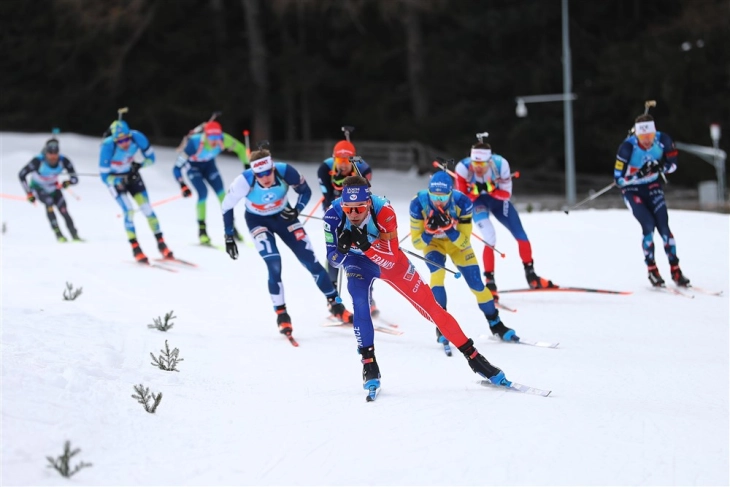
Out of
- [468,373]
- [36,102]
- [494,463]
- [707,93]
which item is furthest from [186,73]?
[494,463]

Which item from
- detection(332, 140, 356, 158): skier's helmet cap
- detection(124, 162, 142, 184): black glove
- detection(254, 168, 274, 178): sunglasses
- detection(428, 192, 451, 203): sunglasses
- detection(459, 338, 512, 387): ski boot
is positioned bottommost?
detection(459, 338, 512, 387): ski boot

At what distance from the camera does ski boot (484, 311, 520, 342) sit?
10070 mm

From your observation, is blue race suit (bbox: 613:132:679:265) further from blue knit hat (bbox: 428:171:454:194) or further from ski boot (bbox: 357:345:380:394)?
ski boot (bbox: 357:345:380:394)

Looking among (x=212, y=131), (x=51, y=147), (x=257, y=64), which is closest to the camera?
(x=212, y=131)

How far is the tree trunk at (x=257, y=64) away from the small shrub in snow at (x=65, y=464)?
2908 centimetres

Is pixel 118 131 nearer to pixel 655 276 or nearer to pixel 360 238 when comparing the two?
pixel 360 238

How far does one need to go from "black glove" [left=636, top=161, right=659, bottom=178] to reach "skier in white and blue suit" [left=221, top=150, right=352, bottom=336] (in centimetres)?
470

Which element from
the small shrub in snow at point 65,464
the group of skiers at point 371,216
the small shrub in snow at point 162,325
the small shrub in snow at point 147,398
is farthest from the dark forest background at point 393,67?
the small shrub in snow at point 65,464

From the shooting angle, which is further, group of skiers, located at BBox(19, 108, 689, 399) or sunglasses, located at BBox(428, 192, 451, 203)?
sunglasses, located at BBox(428, 192, 451, 203)

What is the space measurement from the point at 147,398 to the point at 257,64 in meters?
28.5

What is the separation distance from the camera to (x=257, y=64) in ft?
112

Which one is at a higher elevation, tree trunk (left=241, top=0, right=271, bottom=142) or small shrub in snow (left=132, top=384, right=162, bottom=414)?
tree trunk (left=241, top=0, right=271, bottom=142)

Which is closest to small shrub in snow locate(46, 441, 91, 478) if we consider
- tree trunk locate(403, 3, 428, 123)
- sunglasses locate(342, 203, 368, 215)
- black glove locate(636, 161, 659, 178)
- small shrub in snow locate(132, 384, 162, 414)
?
small shrub in snow locate(132, 384, 162, 414)

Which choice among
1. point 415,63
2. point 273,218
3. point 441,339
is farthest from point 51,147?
point 415,63
